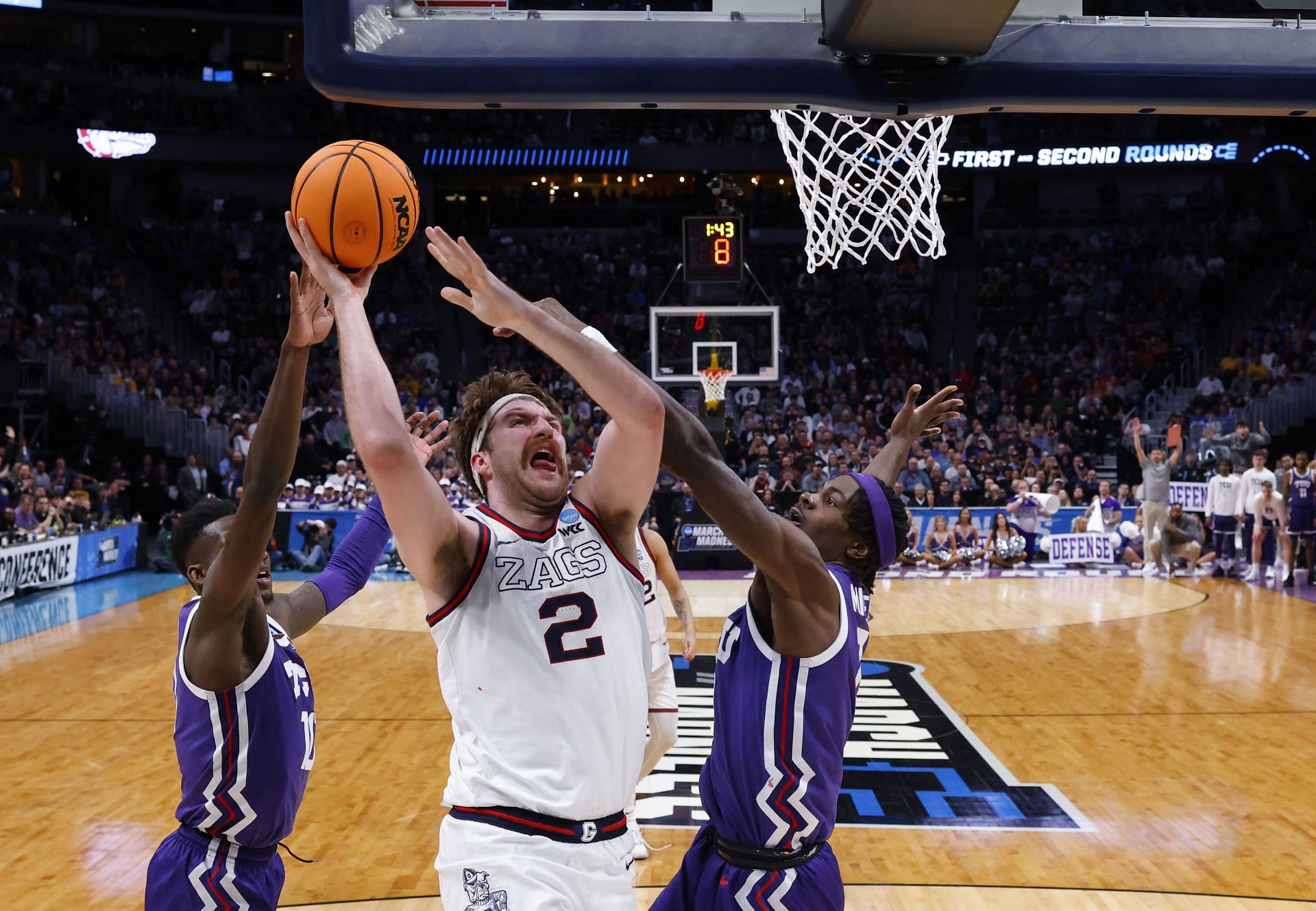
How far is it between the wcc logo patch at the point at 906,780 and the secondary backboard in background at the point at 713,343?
7476mm

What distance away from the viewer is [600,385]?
245 cm

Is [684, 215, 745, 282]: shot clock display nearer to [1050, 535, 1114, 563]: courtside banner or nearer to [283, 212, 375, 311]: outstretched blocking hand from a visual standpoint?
[1050, 535, 1114, 563]: courtside banner

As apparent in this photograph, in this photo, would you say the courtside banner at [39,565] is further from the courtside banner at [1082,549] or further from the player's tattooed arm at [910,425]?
the courtside banner at [1082,549]

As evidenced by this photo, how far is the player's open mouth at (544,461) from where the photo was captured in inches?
106

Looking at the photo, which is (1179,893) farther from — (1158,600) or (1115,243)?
(1115,243)

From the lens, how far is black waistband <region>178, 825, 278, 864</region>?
3143mm

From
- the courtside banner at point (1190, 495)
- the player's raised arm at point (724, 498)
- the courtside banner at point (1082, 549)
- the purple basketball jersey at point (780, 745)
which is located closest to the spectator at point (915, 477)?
the courtside banner at point (1082, 549)

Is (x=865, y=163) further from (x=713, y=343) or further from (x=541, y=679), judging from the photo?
(x=713, y=343)

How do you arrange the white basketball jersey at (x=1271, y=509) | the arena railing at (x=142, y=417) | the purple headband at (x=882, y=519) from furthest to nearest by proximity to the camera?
the arena railing at (x=142, y=417)
the white basketball jersey at (x=1271, y=509)
the purple headband at (x=882, y=519)

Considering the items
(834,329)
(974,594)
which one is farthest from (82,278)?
(974,594)

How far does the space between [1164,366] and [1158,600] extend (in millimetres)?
11250

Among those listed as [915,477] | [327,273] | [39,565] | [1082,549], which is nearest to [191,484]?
[39,565]

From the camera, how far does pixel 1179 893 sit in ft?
16.9

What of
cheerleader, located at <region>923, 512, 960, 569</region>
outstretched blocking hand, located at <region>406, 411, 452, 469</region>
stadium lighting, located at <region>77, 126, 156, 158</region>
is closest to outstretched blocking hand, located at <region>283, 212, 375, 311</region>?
outstretched blocking hand, located at <region>406, 411, 452, 469</region>
